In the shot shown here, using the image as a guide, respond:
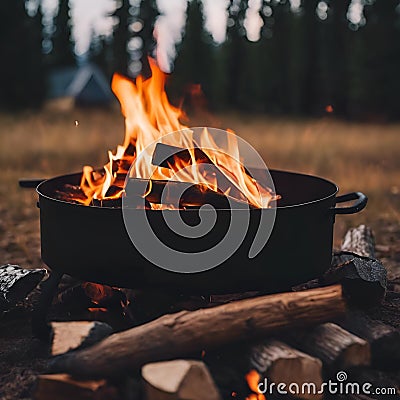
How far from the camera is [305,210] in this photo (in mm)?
2479

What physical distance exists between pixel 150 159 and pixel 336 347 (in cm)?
126

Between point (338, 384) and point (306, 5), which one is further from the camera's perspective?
point (306, 5)

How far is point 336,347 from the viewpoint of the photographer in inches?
90.4

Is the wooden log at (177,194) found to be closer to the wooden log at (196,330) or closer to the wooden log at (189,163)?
the wooden log at (189,163)

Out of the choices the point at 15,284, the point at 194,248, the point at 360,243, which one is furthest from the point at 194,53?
the point at 194,248

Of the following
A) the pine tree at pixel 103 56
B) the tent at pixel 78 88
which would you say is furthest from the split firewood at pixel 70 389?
the pine tree at pixel 103 56

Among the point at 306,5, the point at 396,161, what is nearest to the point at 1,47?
the point at 306,5

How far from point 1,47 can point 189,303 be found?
621 inches

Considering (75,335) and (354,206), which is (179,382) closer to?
(75,335)

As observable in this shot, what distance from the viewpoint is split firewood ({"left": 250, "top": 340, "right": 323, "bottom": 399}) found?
7.10 feet

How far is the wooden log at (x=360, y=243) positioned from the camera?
12.0 feet

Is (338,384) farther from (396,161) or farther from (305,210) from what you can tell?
(396,161)

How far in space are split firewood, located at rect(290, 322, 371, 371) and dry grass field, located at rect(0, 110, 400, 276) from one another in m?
2.47

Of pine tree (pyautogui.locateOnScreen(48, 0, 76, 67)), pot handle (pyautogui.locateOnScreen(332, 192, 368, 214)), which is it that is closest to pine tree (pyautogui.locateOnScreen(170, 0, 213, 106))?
pine tree (pyautogui.locateOnScreen(48, 0, 76, 67))
